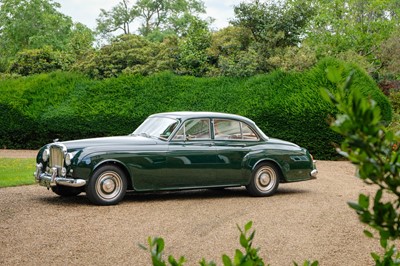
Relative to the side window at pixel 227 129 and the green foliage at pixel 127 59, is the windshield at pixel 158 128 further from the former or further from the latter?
the green foliage at pixel 127 59

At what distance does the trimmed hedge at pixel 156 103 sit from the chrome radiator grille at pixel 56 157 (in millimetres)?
10422

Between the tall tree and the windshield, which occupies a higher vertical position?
the tall tree

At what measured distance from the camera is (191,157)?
10.7 meters

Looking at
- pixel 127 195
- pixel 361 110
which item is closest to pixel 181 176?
pixel 127 195

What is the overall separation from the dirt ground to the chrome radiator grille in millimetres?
648

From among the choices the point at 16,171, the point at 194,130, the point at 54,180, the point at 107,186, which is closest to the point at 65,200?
the point at 54,180

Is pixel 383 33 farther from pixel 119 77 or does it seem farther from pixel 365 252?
pixel 365 252

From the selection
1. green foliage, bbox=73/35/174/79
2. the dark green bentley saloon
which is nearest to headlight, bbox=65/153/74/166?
the dark green bentley saloon

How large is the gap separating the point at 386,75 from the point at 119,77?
14.7 metres

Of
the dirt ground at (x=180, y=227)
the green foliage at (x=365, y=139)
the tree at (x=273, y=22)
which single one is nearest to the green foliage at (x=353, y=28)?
the tree at (x=273, y=22)

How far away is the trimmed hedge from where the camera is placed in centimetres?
1914

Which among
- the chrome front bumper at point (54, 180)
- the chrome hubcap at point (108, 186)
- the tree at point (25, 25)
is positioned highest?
the tree at point (25, 25)

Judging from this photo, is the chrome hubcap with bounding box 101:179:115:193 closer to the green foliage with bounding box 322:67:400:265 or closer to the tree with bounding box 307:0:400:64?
the green foliage with bounding box 322:67:400:265

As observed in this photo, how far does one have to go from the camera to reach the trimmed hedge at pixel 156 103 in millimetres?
19141
